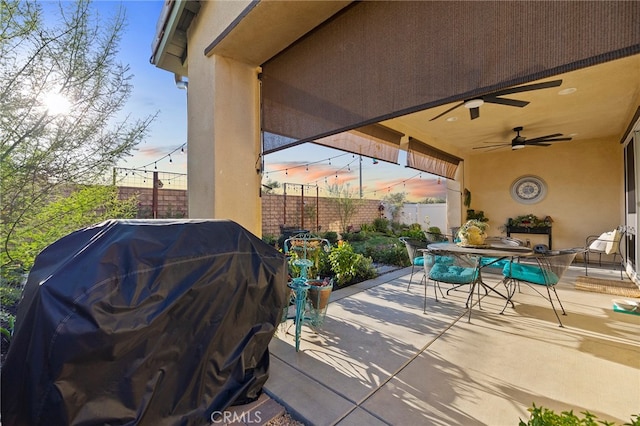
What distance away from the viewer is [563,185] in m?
7.09

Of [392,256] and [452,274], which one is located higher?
[452,274]

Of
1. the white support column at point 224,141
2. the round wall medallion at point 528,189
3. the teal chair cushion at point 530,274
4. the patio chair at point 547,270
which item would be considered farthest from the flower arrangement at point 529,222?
the white support column at point 224,141

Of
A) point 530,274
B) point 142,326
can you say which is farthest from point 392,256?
point 142,326

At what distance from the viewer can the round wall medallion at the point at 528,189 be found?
7.38 m

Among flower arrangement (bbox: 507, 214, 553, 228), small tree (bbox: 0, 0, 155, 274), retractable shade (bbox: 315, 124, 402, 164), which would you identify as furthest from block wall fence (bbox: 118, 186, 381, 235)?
flower arrangement (bbox: 507, 214, 553, 228)

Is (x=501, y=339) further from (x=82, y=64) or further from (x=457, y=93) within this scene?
(x=82, y=64)

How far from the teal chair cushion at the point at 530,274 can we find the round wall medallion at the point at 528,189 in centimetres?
531

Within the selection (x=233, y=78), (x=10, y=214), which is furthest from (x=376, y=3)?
(x=10, y=214)

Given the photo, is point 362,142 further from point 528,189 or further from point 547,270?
point 528,189

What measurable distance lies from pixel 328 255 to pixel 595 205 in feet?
22.9

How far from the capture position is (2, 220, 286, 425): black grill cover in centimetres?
113

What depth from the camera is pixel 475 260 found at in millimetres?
3379

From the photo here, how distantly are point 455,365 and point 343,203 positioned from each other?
8398 mm

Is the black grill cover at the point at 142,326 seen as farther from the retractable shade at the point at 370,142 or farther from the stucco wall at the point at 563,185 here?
the stucco wall at the point at 563,185
